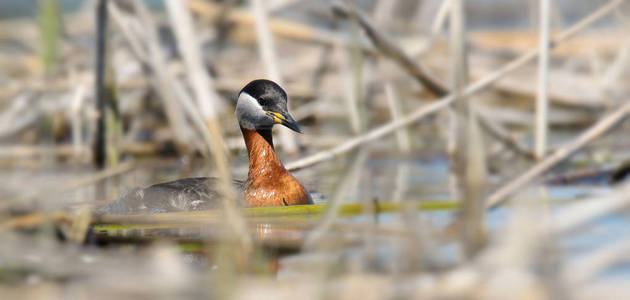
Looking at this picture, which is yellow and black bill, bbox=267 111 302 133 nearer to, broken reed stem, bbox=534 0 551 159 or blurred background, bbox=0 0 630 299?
blurred background, bbox=0 0 630 299

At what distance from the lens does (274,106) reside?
18.7ft

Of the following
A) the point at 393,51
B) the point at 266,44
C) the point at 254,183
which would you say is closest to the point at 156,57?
the point at 266,44

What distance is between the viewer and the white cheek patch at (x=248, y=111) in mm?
5816

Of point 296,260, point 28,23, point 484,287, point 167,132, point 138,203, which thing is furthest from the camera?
point 28,23

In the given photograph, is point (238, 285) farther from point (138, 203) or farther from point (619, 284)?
point (138, 203)

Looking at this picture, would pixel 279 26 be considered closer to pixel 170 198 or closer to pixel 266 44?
pixel 266 44

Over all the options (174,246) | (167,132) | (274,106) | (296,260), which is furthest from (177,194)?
(167,132)

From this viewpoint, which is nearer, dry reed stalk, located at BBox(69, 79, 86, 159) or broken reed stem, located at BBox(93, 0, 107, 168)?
broken reed stem, located at BBox(93, 0, 107, 168)

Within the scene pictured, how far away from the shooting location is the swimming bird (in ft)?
17.6

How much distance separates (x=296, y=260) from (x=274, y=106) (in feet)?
7.12

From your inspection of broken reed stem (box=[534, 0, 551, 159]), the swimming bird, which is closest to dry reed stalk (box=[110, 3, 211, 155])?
the swimming bird

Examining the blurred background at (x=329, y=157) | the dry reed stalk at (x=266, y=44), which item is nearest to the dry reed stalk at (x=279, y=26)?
the blurred background at (x=329, y=157)

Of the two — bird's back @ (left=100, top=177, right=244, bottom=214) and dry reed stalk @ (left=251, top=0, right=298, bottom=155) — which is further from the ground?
dry reed stalk @ (left=251, top=0, right=298, bottom=155)

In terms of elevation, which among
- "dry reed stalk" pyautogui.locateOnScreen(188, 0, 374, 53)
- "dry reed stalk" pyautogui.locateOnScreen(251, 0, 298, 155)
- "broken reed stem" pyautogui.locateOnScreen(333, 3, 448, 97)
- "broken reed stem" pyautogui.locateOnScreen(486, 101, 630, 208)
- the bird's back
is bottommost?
"broken reed stem" pyautogui.locateOnScreen(486, 101, 630, 208)
